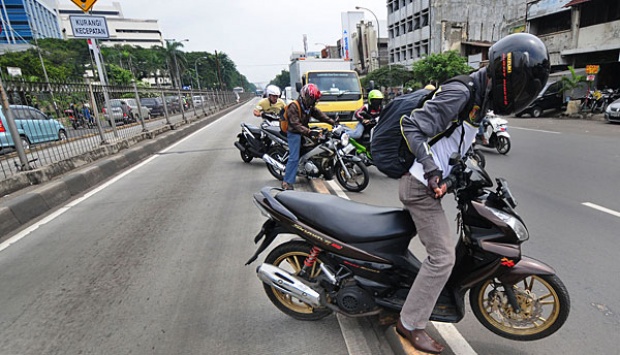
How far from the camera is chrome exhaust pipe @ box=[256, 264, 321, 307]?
2203 mm

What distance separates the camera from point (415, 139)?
1.79 meters

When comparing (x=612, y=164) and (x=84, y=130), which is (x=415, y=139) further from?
(x=84, y=130)

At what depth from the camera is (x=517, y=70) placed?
1.67 metres

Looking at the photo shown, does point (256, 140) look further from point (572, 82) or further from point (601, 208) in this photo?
point (572, 82)

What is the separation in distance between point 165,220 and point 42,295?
1731 millimetres

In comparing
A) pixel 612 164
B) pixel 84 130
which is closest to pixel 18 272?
pixel 84 130

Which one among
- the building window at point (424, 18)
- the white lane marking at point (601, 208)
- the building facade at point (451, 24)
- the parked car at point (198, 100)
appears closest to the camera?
the white lane marking at point (601, 208)

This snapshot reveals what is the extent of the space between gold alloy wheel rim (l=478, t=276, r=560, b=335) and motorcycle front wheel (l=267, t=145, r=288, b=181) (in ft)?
15.2

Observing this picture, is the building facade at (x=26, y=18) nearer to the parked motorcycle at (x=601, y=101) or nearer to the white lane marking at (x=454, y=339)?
the parked motorcycle at (x=601, y=101)

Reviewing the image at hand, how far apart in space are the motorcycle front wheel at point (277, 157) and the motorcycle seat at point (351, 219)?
13.6 feet

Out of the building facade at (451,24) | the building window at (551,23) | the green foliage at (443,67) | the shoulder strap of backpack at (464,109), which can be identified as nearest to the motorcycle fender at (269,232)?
the shoulder strap of backpack at (464,109)

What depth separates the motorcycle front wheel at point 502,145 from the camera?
7.71 meters

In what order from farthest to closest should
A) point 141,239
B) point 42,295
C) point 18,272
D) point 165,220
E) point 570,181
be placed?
point 570,181 < point 165,220 < point 141,239 < point 18,272 < point 42,295

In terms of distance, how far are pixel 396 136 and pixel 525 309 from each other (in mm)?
1336
